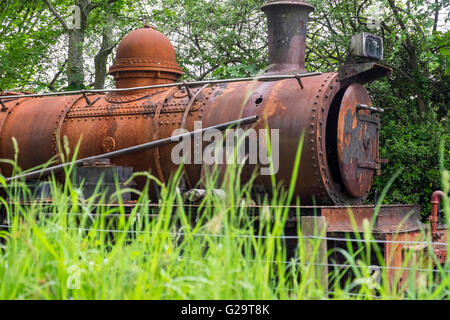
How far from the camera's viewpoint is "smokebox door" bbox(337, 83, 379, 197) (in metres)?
5.98

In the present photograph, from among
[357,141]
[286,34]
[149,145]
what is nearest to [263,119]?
[357,141]

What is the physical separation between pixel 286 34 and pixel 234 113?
1334mm

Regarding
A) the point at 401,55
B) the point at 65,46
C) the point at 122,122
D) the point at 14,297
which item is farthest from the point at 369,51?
the point at 65,46

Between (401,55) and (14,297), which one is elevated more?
(401,55)

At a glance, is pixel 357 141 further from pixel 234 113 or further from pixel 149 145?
pixel 149 145

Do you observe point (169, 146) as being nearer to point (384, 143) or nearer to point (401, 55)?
point (384, 143)

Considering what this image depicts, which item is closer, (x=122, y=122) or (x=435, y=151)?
(x=122, y=122)

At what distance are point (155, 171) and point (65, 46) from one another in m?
15.3

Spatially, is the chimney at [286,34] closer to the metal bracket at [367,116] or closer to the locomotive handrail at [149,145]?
the metal bracket at [367,116]

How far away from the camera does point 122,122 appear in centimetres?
682

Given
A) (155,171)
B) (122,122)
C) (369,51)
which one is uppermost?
(369,51)

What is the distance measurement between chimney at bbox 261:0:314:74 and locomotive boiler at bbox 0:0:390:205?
1 cm
